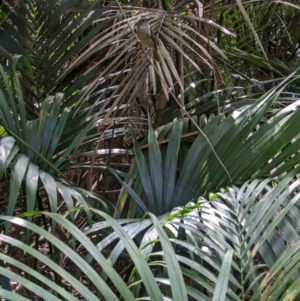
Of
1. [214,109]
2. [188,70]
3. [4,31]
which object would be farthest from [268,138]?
[4,31]

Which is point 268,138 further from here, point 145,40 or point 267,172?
point 145,40

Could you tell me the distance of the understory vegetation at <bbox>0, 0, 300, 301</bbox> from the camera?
1.75 ft

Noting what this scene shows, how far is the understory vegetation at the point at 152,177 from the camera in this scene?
1.75 feet

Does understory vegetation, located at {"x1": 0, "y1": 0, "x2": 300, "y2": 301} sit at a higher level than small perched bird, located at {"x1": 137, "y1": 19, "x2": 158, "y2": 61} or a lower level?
lower

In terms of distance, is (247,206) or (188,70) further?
(188,70)

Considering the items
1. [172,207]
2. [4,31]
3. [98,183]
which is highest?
[4,31]

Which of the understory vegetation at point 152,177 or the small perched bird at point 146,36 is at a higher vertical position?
the small perched bird at point 146,36

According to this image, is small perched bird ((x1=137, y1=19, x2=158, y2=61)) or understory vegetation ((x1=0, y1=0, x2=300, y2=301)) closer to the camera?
understory vegetation ((x1=0, y1=0, x2=300, y2=301))

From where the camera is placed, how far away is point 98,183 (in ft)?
4.51

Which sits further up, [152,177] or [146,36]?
[146,36]

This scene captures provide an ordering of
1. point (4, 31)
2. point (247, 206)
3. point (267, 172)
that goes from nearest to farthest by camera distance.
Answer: point (247, 206) < point (267, 172) < point (4, 31)

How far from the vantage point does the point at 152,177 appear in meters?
0.91

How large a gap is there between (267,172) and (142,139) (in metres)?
0.42

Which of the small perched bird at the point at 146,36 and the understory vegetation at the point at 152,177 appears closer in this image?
the understory vegetation at the point at 152,177
